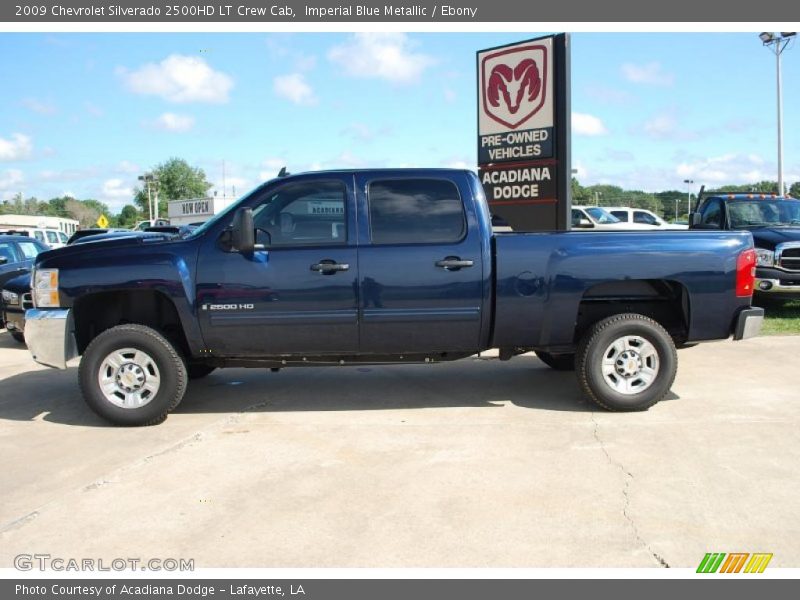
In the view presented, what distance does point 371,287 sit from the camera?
5.61 m

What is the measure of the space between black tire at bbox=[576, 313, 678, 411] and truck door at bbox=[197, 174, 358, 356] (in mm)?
1973

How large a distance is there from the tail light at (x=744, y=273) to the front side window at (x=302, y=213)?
10.8 ft

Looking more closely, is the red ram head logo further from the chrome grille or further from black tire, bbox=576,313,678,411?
black tire, bbox=576,313,678,411

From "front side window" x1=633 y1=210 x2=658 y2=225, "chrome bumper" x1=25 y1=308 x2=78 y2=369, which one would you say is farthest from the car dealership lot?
"front side window" x1=633 y1=210 x2=658 y2=225

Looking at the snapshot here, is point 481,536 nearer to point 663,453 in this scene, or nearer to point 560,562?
point 560,562

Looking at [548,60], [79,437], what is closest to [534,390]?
[79,437]

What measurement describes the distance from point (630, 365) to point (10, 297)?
8.57 meters

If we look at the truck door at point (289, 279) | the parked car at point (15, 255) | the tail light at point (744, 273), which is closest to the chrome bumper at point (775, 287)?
the tail light at point (744, 273)

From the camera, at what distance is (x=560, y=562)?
333 centimetres

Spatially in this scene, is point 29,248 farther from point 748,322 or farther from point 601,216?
point 601,216

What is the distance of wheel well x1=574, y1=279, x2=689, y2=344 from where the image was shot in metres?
5.97

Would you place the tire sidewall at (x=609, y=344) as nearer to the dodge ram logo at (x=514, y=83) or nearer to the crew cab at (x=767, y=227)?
the dodge ram logo at (x=514, y=83)

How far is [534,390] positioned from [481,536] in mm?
3270

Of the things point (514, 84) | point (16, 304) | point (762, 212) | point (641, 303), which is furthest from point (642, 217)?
point (16, 304)
